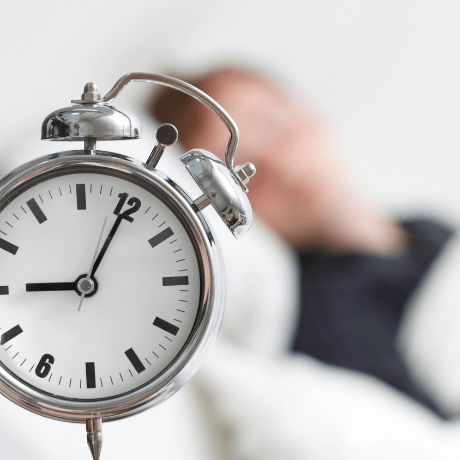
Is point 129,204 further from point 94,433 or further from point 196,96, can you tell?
point 94,433

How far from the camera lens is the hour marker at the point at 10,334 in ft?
2.22

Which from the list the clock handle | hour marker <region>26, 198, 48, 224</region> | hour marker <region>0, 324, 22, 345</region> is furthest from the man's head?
hour marker <region>0, 324, 22, 345</region>

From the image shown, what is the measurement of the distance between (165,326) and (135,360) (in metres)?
0.06

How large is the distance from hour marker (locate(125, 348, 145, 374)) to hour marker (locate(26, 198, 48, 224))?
0.21 metres

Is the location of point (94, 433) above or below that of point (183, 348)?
below

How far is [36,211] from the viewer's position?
0.68 metres

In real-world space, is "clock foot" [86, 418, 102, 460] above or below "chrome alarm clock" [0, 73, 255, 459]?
below

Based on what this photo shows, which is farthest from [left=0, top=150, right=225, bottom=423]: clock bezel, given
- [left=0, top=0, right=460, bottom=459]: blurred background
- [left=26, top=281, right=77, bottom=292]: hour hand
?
[left=0, top=0, right=460, bottom=459]: blurred background

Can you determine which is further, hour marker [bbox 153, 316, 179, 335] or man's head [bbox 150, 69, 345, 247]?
man's head [bbox 150, 69, 345, 247]

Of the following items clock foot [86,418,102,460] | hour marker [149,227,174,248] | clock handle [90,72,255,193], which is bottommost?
clock foot [86,418,102,460]

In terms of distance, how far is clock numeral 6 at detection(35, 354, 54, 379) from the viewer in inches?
26.8

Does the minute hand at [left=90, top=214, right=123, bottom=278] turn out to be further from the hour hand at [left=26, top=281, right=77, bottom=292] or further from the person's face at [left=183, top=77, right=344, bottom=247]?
the person's face at [left=183, top=77, right=344, bottom=247]

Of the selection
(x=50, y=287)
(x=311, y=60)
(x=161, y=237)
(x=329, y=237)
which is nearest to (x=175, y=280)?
(x=161, y=237)

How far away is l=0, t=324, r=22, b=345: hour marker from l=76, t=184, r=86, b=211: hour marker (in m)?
0.17
